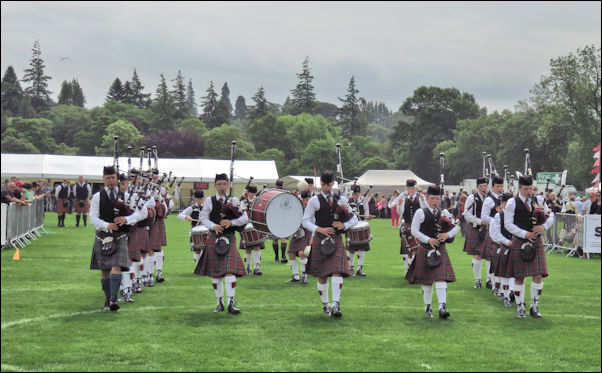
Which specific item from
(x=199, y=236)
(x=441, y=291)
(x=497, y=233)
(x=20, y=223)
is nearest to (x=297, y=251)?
(x=199, y=236)

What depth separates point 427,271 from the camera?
8203 mm

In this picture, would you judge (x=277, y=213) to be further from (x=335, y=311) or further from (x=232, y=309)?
(x=335, y=311)

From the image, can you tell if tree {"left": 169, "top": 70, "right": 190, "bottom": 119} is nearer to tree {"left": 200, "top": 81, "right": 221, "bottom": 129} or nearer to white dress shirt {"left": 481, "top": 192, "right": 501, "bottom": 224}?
tree {"left": 200, "top": 81, "right": 221, "bottom": 129}

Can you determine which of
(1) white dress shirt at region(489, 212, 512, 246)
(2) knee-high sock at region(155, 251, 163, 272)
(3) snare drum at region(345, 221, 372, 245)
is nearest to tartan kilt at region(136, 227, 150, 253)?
(2) knee-high sock at region(155, 251, 163, 272)

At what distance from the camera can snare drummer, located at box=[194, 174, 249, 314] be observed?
8250mm

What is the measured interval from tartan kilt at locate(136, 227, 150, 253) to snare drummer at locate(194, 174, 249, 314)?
191 cm

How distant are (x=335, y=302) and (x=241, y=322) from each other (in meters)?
1.22

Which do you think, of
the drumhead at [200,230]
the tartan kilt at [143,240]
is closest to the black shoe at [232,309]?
the tartan kilt at [143,240]

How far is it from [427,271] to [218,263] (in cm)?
261

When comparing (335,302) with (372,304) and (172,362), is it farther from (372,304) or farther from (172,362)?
(172,362)

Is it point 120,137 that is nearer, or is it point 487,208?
point 487,208

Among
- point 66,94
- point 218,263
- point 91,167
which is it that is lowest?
point 218,263

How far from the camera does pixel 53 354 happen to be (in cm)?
600

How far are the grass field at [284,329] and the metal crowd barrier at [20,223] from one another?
127 inches
